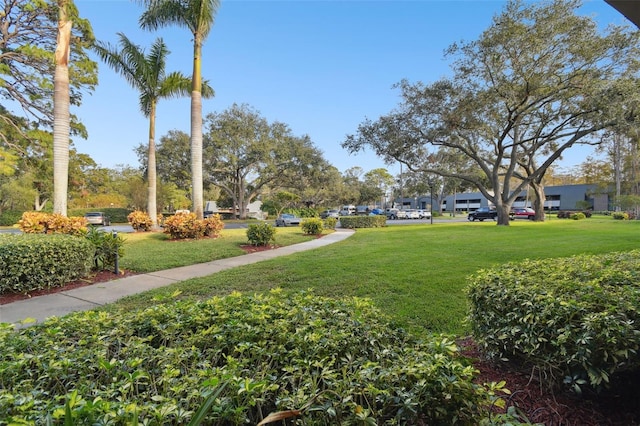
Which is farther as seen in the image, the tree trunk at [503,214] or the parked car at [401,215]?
the parked car at [401,215]

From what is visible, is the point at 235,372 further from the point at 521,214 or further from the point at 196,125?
the point at 521,214

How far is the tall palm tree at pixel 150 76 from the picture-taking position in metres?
14.8

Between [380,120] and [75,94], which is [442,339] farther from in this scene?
[380,120]

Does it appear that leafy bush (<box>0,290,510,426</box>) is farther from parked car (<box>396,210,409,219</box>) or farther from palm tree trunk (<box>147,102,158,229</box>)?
parked car (<box>396,210,409,219</box>)

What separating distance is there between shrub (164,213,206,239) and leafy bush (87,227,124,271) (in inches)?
182

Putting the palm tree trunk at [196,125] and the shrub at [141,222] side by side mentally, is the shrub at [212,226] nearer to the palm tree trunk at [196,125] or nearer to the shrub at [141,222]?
the palm tree trunk at [196,125]

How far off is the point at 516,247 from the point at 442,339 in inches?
369

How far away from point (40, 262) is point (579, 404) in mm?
7291

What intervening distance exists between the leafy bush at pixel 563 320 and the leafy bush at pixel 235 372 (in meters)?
0.82

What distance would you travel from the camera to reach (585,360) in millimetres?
1906

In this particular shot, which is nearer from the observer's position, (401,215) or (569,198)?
(401,215)

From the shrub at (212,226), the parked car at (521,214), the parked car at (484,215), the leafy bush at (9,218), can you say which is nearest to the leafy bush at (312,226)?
the shrub at (212,226)

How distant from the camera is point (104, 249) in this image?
22.3ft

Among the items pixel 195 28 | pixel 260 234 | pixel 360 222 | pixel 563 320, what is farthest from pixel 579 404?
pixel 360 222
